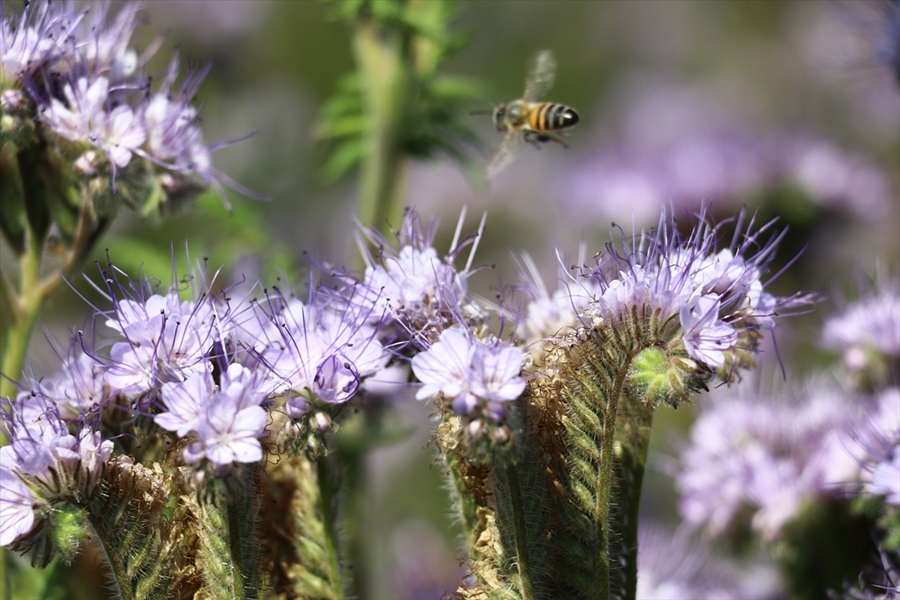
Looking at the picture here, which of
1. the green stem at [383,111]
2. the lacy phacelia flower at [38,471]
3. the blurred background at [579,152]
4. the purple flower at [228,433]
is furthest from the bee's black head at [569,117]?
the lacy phacelia flower at [38,471]

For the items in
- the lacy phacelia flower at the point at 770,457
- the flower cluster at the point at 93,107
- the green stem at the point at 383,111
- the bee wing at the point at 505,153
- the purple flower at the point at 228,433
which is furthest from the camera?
the green stem at the point at 383,111

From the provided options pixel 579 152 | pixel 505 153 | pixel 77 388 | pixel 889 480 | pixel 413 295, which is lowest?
pixel 889 480

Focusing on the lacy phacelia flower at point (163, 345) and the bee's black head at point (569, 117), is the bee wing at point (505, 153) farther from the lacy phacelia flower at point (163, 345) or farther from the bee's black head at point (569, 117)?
the lacy phacelia flower at point (163, 345)

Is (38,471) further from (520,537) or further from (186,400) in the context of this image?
(520,537)

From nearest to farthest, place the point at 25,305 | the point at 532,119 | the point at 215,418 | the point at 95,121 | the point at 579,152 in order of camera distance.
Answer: the point at 215,418 → the point at 95,121 → the point at 25,305 → the point at 532,119 → the point at 579,152

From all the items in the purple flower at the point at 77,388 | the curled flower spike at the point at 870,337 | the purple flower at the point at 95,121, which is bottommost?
the purple flower at the point at 77,388

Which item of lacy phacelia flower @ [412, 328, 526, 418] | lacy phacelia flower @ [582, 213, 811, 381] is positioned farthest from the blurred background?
lacy phacelia flower @ [412, 328, 526, 418]

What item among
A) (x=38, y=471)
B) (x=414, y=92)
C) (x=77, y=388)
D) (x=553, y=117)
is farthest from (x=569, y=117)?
(x=38, y=471)
